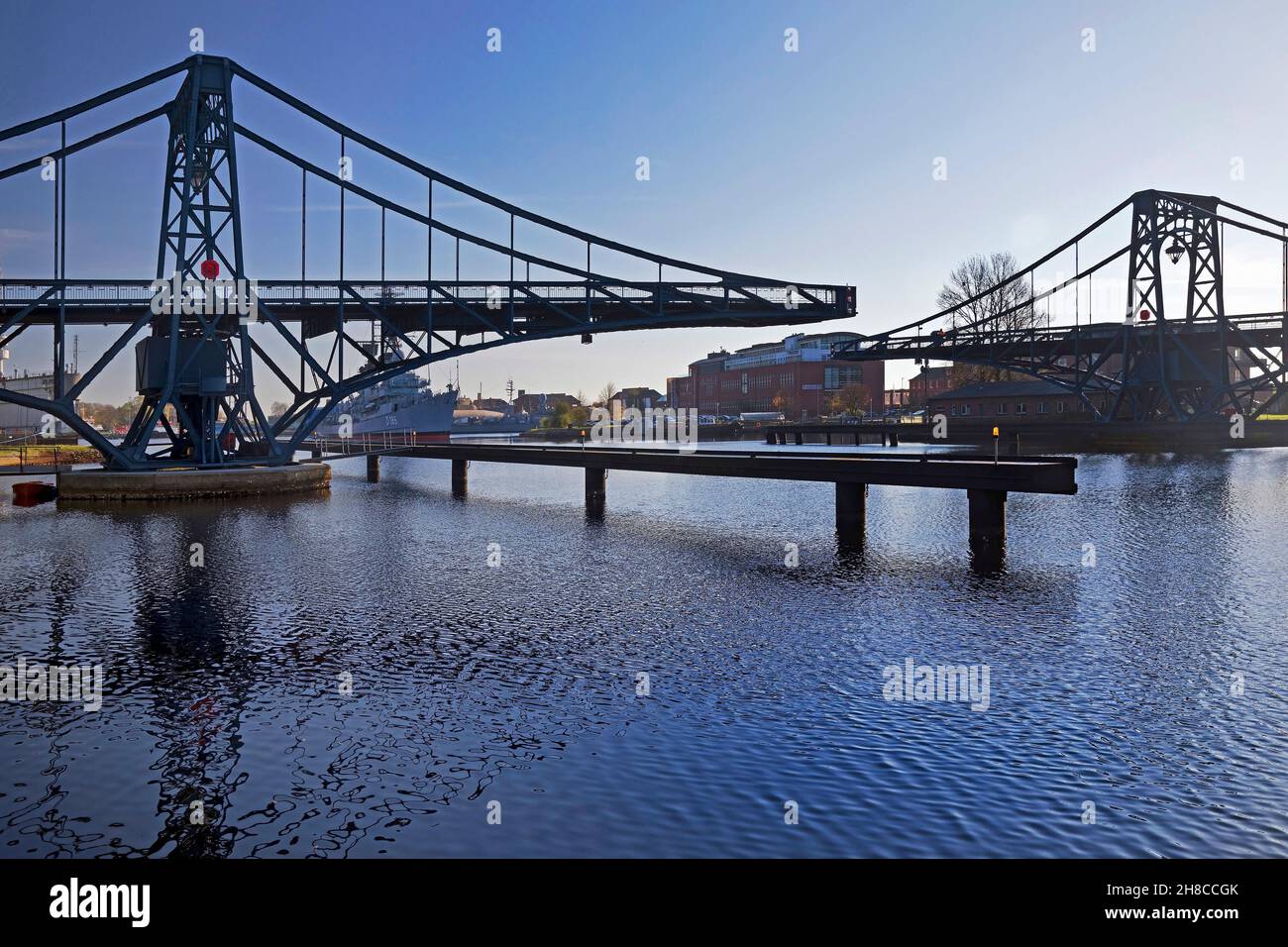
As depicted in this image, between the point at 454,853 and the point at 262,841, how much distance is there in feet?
5.09

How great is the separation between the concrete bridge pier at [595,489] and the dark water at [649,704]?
12013 mm

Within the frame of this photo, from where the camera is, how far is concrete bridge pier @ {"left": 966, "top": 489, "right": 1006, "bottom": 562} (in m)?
24.1

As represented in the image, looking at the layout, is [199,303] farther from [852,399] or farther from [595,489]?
[852,399]

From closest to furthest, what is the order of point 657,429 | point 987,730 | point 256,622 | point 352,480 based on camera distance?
point 987,730 → point 256,622 → point 352,480 → point 657,429

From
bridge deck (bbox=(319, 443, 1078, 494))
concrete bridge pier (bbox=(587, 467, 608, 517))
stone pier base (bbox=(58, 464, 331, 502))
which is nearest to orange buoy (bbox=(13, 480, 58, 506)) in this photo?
stone pier base (bbox=(58, 464, 331, 502))

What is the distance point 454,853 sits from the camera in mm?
7652

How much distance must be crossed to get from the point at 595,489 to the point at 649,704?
2787 cm

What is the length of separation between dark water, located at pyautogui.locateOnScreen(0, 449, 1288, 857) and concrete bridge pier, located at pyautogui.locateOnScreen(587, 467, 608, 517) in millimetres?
12013

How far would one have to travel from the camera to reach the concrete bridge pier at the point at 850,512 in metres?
27.7

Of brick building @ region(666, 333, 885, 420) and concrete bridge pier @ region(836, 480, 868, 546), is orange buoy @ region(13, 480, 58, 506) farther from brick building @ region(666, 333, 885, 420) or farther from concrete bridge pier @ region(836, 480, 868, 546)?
brick building @ region(666, 333, 885, 420)

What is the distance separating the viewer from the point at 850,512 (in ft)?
93.0

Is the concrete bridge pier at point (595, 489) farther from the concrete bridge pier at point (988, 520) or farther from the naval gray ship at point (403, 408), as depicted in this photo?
the naval gray ship at point (403, 408)
